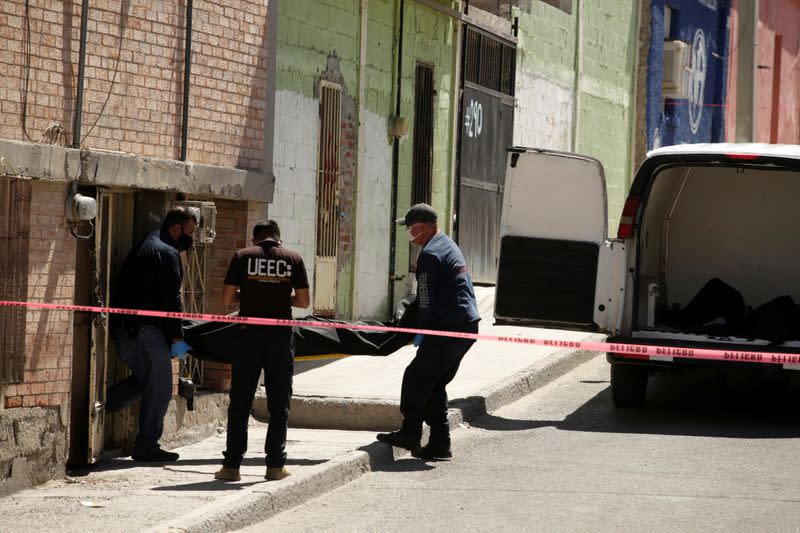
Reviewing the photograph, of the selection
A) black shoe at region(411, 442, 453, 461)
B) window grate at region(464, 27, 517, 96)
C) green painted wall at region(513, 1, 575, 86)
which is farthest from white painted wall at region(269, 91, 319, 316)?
green painted wall at region(513, 1, 575, 86)

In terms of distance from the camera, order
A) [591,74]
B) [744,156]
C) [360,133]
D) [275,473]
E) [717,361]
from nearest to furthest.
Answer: [275,473]
[717,361]
[744,156]
[360,133]
[591,74]

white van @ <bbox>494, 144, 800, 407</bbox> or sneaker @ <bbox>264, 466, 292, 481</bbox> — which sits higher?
white van @ <bbox>494, 144, 800, 407</bbox>

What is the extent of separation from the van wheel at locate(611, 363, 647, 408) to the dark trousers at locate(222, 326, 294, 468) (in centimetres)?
424

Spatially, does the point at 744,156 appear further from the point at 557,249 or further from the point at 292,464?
the point at 292,464

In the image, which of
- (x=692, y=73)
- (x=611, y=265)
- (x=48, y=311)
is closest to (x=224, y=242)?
(x=48, y=311)

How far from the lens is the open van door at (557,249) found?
1281cm

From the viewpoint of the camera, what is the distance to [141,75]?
35.2 feet

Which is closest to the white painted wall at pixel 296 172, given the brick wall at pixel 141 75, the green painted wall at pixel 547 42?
the brick wall at pixel 141 75

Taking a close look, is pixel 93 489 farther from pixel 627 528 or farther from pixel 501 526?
pixel 627 528

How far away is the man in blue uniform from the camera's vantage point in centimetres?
1041

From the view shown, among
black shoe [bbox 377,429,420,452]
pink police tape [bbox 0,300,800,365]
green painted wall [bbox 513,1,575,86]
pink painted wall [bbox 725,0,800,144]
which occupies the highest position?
pink painted wall [bbox 725,0,800,144]

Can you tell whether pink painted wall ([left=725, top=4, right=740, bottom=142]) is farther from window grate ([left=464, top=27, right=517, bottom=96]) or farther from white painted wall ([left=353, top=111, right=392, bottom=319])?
white painted wall ([left=353, top=111, right=392, bottom=319])

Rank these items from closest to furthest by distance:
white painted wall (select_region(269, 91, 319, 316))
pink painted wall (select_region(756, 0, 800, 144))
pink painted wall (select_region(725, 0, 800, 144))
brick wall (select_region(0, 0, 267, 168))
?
brick wall (select_region(0, 0, 267, 168)) → white painted wall (select_region(269, 91, 319, 316)) → pink painted wall (select_region(725, 0, 800, 144)) → pink painted wall (select_region(756, 0, 800, 144))

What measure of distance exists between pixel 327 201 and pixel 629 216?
382 centimetres
